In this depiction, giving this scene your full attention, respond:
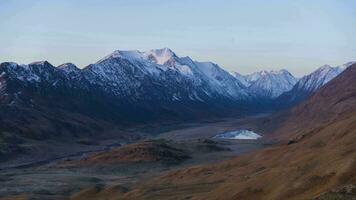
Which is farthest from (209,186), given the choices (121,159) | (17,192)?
(121,159)

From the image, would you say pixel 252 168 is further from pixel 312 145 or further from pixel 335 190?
pixel 335 190

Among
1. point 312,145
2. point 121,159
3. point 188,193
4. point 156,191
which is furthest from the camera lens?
point 121,159

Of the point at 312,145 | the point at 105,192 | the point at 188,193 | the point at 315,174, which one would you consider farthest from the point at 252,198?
the point at 312,145

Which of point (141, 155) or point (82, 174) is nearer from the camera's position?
point (82, 174)

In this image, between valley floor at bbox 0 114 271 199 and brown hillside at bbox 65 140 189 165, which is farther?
brown hillside at bbox 65 140 189 165

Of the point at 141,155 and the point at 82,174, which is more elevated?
the point at 141,155

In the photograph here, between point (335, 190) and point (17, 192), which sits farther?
point (17, 192)

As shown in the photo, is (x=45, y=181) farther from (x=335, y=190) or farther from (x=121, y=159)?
(x=335, y=190)

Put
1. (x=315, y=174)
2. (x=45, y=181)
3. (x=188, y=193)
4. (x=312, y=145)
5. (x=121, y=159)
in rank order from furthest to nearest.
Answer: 1. (x=121, y=159)
2. (x=45, y=181)
3. (x=312, y=145)
4. (x=188, y=193)
5. (x=315, y=174)

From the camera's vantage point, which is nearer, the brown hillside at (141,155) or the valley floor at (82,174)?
the valley floor at (82,174)
